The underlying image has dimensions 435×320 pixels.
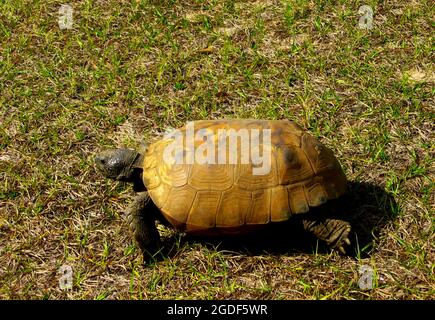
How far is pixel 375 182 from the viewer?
393cm

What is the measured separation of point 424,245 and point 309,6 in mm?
3149

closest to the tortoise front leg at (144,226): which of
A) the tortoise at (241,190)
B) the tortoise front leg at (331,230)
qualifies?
the tortoise at (241,190)

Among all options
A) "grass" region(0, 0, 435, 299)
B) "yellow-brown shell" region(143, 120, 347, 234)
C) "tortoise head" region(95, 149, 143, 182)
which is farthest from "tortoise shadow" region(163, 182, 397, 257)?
"tortoise head" region(95, 149, 143, 182)

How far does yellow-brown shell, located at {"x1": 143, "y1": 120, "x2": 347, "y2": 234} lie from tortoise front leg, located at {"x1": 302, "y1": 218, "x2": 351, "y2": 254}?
144 mm

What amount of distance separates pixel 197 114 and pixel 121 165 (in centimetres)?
113

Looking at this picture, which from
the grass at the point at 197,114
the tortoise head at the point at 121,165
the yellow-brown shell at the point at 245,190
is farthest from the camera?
the tortoise head at the point at 121,165

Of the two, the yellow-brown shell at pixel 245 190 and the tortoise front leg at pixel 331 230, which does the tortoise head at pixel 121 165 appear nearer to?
the yellow-brown shell at pixel 245 190

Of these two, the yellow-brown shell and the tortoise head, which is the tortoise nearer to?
the yellow-brown shell

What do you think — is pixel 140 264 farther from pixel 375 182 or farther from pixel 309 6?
pixel 309 6

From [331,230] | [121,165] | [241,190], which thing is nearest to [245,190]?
[241,190]

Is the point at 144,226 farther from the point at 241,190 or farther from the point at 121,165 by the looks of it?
the point at 241,190

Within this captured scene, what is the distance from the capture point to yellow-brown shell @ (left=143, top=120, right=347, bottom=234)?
3.28 meters

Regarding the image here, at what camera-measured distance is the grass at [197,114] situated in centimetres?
344

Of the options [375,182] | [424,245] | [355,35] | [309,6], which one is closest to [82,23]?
[309,6]
